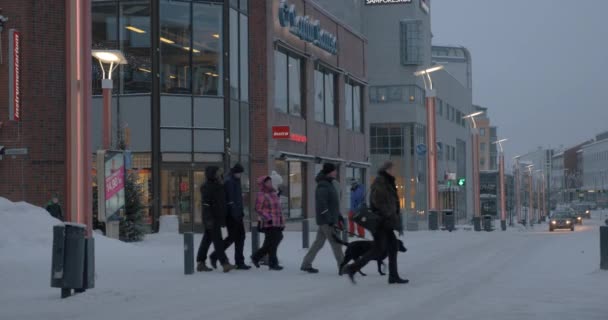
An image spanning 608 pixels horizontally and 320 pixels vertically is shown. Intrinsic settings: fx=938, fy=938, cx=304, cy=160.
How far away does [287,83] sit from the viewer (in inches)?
1549

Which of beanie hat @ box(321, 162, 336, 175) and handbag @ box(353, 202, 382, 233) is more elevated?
beanie hat @ box(321, 162, 336, 175)

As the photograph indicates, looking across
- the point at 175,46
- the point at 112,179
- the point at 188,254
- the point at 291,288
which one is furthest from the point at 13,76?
the point at 291,288

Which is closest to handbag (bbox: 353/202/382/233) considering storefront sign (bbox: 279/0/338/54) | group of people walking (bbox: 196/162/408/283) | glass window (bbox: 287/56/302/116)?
group of people walking (bbox: 196/162/408/283)

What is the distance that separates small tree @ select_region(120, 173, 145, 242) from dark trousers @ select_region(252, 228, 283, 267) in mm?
9337

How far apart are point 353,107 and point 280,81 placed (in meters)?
12.2

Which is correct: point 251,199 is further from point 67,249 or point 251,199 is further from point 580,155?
point 580,155

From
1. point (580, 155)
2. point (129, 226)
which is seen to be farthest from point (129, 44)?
point (580, 155)

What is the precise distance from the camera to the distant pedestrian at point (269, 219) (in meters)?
15.4

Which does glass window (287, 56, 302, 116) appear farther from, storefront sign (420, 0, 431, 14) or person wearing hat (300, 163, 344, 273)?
storefront sign (420, 0, 431, 14)

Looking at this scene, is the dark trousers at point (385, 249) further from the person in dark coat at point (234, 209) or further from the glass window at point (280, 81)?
the glass window at point (280, 81)

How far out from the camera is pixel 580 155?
19400cm

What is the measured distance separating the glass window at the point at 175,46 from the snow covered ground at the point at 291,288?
14187 millimetres

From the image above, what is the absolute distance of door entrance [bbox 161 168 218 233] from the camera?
32.8 m

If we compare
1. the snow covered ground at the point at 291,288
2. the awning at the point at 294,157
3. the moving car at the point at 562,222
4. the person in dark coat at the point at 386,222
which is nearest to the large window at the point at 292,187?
the awning at the point at 294,157
